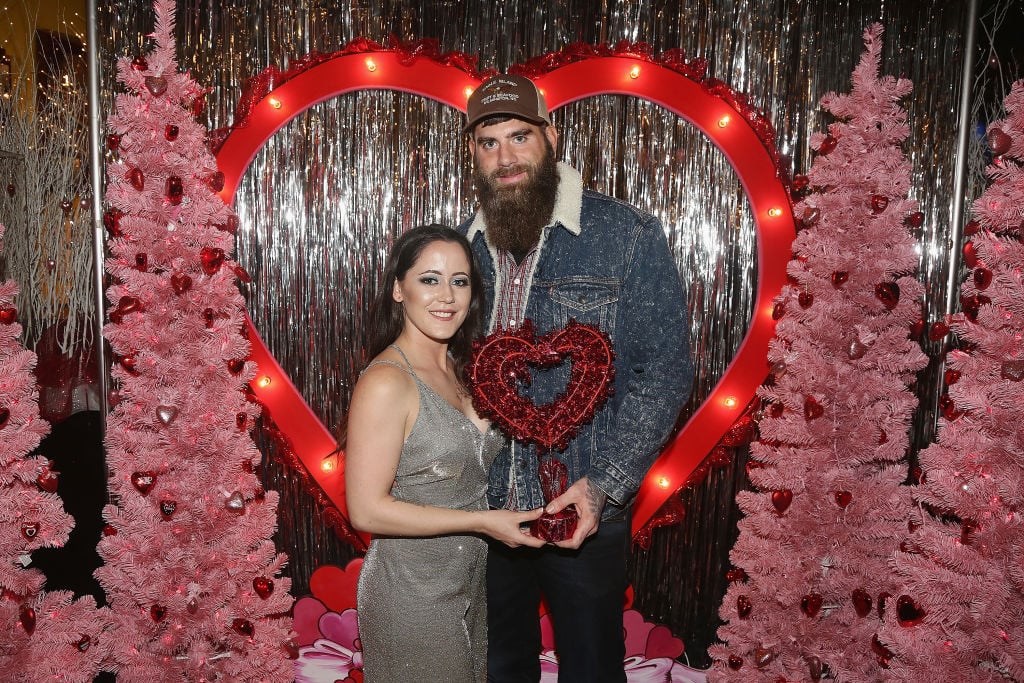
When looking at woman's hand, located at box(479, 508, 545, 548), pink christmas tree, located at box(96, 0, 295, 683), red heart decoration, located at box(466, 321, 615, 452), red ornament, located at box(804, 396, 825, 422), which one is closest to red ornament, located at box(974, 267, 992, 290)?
red ornament, located at box(804, 396, 825, 422)

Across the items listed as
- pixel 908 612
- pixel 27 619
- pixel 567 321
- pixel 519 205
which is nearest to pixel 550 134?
pixel 519 205

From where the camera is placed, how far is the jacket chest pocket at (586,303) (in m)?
2.33

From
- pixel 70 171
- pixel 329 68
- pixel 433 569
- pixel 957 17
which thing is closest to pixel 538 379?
pixel 433 569

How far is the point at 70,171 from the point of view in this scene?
523 cm

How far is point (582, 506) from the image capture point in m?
2.07

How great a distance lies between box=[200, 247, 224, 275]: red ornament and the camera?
9.32 feet

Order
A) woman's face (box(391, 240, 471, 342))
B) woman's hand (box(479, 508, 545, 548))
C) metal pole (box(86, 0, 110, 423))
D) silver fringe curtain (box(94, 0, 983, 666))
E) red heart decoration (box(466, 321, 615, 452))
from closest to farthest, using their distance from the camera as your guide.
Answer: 1. woman's hand (box(479, 508, 545, 548))
2. red heart decoration (box(466, 321, 615, 452))
3. woman's face (box(391, 240, 471, 342))
4. metal pole (box(86, 0, 110, 423))
5. silver fringe curtain (box(94, 0, 983, 666))

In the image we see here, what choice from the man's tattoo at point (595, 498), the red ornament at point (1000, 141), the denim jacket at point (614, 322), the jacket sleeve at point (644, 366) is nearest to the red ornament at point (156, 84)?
the denim jacket at point (614, 322)

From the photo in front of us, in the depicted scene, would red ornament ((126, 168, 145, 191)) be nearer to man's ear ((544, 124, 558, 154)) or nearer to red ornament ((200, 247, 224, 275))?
red ornament ((200, 247, 224, 275))

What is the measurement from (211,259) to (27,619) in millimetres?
1450

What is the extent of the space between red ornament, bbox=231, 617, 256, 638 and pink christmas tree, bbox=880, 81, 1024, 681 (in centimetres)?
251

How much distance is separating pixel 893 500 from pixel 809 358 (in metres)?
0.67

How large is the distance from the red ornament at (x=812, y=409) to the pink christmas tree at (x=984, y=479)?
1.54 ft

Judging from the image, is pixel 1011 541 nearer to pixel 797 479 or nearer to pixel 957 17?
pixel 797 479
